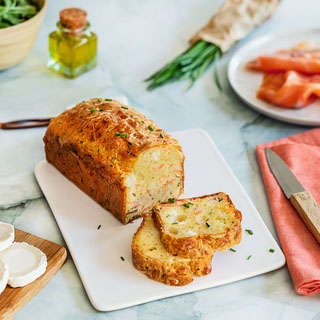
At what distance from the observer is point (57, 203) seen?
2.95 metres

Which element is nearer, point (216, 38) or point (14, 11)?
point (14, 11)

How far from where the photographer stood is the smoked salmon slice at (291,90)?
3.71m

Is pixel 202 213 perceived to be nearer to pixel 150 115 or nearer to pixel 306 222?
pixel 306 222

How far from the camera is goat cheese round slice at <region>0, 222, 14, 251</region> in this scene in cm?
244

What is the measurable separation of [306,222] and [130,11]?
2831 mm

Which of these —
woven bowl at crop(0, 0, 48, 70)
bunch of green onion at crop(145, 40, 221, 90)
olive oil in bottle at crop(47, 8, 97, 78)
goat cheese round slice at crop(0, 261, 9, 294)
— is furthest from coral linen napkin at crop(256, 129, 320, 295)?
woven bowl at crop(0, 0, 48, 70)

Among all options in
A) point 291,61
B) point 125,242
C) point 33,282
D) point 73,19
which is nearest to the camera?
point 33,282

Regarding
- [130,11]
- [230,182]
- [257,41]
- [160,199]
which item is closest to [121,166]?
[160,199]

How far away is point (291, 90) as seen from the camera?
3.71 m

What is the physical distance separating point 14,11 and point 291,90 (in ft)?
6.55

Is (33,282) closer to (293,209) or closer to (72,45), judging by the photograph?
(293,209)

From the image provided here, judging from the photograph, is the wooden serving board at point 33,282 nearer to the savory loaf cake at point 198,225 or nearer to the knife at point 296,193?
the savory loaf cake at point 198,225

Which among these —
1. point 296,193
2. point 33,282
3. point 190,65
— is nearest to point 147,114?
point 190,65

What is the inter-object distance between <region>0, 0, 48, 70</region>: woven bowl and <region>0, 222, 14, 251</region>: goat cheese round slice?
154 cm
